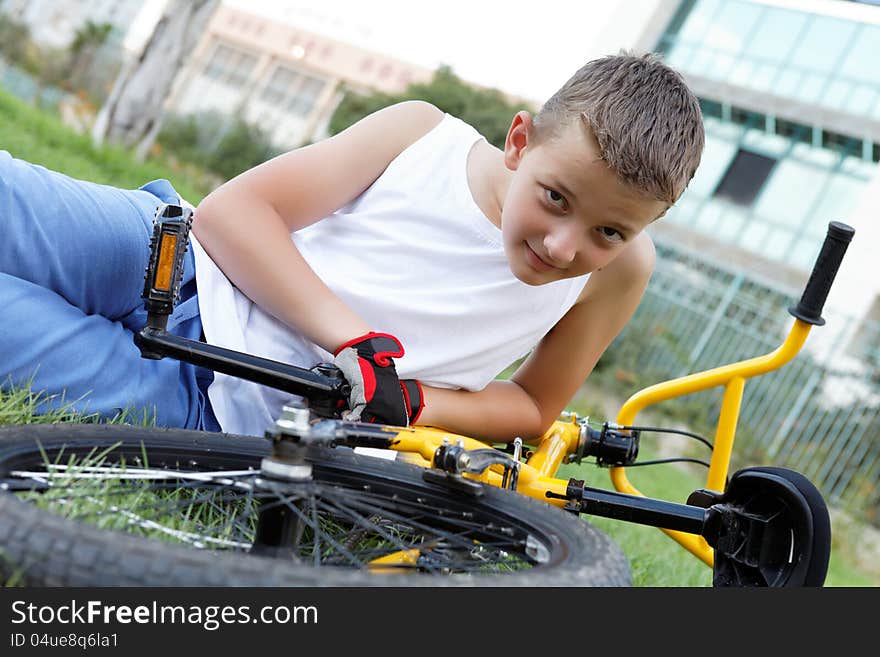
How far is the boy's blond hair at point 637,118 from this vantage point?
166 centimetres

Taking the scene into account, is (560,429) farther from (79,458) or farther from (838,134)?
(838,134)

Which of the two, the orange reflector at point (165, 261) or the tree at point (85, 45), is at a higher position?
the orange reflector at point (165, 261)

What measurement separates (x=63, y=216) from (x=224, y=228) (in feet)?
0.93

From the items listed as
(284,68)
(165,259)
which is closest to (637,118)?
(165,259)

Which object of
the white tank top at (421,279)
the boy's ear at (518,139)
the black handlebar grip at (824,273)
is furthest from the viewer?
the black handlebar grip at (824,273)

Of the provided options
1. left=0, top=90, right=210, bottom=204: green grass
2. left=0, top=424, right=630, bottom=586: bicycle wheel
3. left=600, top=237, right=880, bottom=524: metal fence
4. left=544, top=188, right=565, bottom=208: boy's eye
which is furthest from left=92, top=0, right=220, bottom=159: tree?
left=0, top=424, right=630, bottom=586: bicycle wheel

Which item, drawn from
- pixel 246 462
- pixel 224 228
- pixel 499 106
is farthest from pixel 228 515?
pixel 499 106

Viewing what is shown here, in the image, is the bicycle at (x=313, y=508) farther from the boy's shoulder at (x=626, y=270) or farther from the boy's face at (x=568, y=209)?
the boy's shoulder at (x=626, y=270)

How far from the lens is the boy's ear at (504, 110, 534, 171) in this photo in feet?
6.07

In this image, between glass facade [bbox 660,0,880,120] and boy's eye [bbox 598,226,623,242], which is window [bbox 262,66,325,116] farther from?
boy's eye [bbox 598,226,623,242]

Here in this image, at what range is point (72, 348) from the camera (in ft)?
5.98

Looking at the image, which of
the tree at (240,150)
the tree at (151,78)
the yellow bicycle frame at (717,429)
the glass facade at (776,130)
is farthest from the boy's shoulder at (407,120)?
the glass facade at (776,130)

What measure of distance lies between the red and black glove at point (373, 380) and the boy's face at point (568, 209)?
298 millimetres

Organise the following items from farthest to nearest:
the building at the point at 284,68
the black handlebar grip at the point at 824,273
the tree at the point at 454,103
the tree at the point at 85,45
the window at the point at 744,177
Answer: the building at the point at 284,68 → the window at the point at 744,177 → the tree at the point at 85,45 → the tree at the point at 454,103 → the black handlebar grip at the point at 824,273
